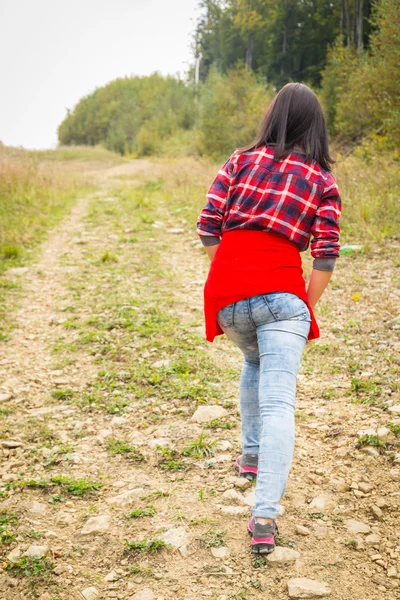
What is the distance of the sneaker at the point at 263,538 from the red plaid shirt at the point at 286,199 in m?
1.23

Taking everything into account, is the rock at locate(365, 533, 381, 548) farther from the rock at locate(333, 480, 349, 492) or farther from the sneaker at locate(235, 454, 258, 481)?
the sneaker at locate(235, 454, 258, 481)

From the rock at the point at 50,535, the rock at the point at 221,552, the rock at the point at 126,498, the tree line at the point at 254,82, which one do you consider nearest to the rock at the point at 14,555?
the rock at the point at 50,535

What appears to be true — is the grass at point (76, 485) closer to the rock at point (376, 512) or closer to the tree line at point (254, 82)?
the rock at point (376, 512)

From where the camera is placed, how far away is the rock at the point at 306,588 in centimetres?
200

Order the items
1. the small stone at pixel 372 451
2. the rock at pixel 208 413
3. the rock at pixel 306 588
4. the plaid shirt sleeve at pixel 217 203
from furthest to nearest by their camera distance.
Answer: the rock at pixel 208 413
the small stone at pixel 372 451
the plaid shirt sleeve at pixel 217 203
the rock at pixel 306 588

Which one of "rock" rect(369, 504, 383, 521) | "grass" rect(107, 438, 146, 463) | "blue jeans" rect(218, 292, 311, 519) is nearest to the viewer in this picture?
"blue jeans" rect(218, 292, 311, 519)

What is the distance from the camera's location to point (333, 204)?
2.24 meters

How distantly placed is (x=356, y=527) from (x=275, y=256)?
1385 mm

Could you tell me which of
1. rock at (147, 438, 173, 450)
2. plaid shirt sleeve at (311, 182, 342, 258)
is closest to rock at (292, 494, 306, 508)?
rock at (147, 438, 173, 450)

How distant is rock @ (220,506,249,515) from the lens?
2.54 m

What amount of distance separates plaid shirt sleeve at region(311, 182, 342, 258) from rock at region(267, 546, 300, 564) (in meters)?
1.34

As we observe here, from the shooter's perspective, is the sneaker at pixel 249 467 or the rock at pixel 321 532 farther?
the sneaker at pixel 249 467

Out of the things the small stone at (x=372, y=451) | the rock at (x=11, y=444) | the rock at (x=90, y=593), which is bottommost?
the rock at (x=90, y=593)

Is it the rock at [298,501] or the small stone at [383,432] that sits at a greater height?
the small stone at [383,432]
